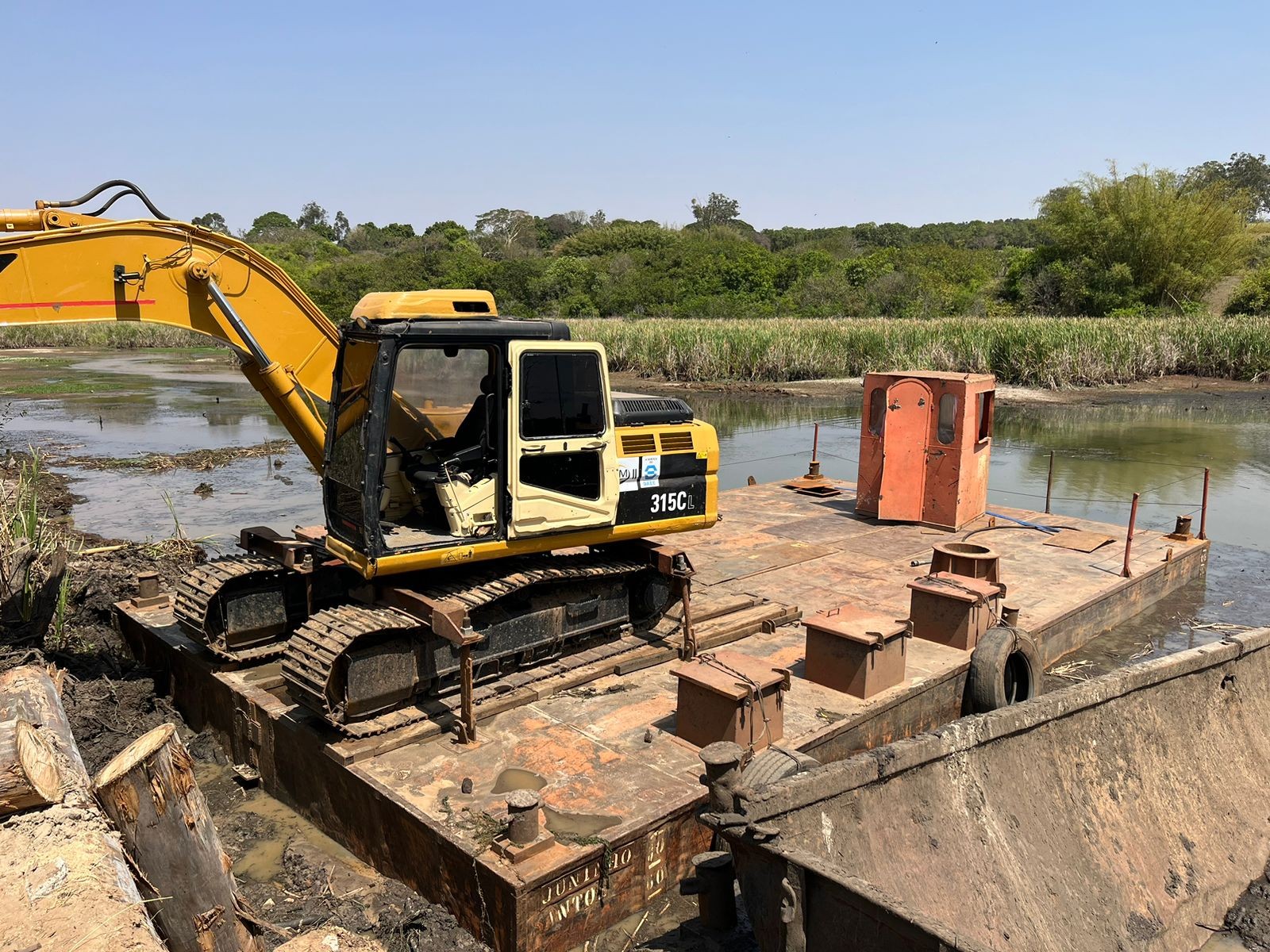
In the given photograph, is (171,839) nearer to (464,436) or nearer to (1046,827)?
(464,436)

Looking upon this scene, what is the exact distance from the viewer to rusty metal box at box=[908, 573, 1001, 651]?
7.31 metres

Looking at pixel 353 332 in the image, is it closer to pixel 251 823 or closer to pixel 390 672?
pixel 390 672

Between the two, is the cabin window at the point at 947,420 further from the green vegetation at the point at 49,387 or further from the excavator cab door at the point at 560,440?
the green vegetation at the point at 49,387

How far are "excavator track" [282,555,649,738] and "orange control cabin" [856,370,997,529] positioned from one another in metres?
6.10

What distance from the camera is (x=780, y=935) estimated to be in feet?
12.2

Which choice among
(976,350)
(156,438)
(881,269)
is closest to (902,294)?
(881,269)

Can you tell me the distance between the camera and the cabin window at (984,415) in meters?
11.1

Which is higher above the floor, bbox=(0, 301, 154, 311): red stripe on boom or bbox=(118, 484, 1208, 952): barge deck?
bbox=(0, 301, 154, 311): red stripe on boom

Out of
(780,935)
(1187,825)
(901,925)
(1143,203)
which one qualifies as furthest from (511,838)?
(1143,203)

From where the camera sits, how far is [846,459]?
18641mm

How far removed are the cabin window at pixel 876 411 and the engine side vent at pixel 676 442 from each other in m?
5.30

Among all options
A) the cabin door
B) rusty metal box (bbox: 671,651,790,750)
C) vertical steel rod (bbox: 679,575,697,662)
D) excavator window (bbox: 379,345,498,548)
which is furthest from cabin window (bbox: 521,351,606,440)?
the cabin door

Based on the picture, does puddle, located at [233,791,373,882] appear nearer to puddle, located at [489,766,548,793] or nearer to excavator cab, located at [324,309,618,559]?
puddle, located at [489,766,548,793]

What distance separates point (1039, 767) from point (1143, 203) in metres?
44.6
